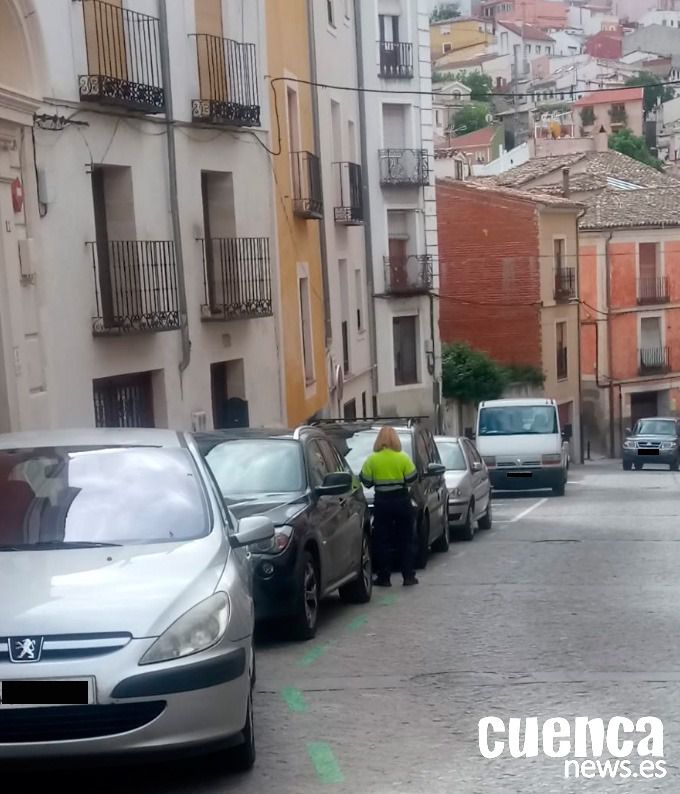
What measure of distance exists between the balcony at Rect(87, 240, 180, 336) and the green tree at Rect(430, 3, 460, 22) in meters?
161

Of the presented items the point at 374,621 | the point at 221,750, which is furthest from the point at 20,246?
the point at 221,750

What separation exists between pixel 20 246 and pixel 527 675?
8829mm

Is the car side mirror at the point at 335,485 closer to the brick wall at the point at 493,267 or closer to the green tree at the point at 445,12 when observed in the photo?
the brick wall at the point at 493,267

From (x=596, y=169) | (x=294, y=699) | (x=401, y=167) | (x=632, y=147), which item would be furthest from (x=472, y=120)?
Answer: (x=294, y=699)

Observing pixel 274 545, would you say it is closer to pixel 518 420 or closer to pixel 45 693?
pixel 45 693

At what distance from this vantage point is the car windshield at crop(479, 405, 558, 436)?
33.2 m

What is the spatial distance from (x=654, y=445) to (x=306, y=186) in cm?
2204

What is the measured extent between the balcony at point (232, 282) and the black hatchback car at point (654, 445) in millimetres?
25400

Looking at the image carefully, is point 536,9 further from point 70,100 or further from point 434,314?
point 70,100

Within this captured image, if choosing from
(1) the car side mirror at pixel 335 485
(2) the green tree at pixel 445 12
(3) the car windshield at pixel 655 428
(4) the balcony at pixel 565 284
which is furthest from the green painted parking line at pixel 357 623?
(2) the green tree at pixel 445 12

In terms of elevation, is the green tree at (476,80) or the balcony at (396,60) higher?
the green tree at (476,80)

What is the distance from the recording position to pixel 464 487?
2073 centimetres

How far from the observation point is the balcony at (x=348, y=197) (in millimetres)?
31531

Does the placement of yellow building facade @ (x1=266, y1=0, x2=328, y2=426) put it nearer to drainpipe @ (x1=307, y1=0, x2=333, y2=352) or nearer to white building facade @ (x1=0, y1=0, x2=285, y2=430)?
drainpipe @ (x1=307, y1=0, x2=333, y2=352)
